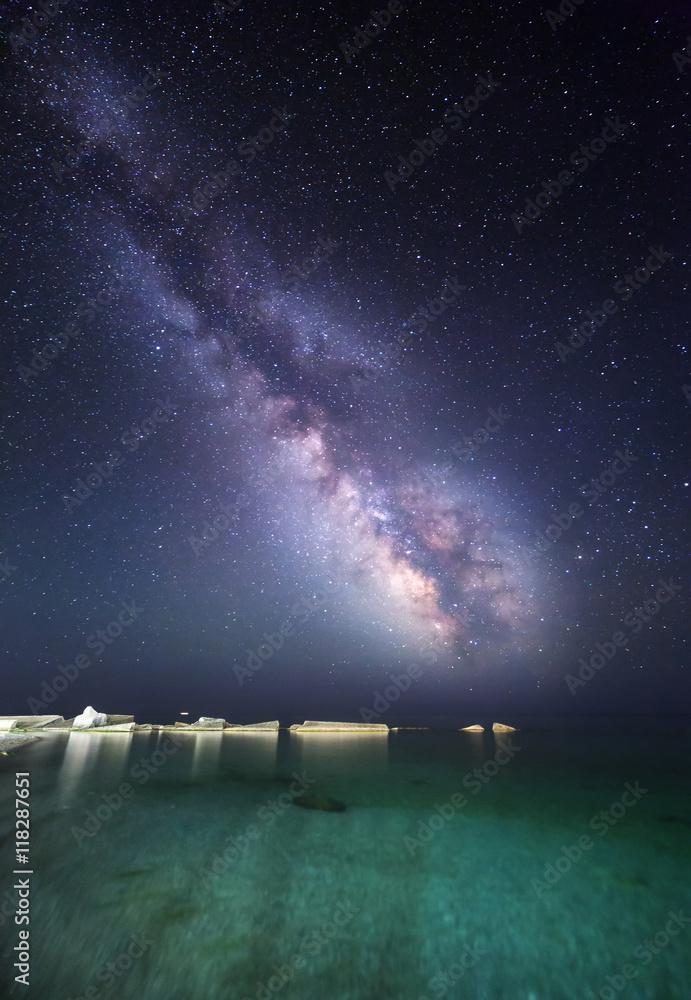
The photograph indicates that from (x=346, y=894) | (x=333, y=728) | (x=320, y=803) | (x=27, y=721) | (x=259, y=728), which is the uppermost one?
(x=333, y=728)

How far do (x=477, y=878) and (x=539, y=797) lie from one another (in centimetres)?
1652

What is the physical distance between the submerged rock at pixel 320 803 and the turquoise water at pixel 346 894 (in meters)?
0.22

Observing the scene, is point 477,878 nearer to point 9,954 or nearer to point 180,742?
point 9,954

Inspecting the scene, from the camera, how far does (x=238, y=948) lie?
8.82 meters

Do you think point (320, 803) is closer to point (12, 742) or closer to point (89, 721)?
point (12, 742)

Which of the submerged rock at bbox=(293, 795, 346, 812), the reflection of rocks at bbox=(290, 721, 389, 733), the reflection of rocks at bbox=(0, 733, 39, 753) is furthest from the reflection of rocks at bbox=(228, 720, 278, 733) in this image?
the submerged rock at bbox=(293, 795, 346, 812)

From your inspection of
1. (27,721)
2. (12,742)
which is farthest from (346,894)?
(27,721)

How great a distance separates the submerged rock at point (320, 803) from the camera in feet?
70.0

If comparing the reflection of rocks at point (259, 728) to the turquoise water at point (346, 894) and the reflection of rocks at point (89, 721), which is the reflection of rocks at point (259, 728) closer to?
the reflection of rocks at point (89, 721)

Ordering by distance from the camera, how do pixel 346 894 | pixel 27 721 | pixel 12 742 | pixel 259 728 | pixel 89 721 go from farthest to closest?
pixel 259 728
pixel 89 721
pixel 27 721
pixel 12 742
pixel 346 894

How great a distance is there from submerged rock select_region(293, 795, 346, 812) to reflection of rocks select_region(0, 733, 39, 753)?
109 feet

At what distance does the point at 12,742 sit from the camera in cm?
4228

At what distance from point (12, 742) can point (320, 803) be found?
40.0m

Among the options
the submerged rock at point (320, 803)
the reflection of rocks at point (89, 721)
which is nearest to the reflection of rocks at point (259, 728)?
the reflection of rocks at point (89, 721)
